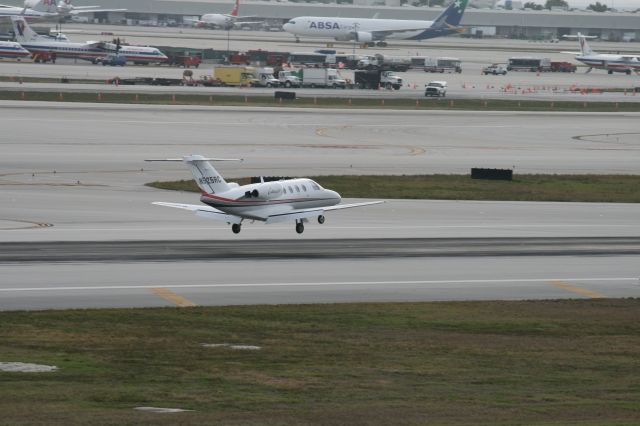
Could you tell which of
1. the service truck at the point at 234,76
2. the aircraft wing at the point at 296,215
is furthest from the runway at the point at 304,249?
the service truck at the point at 234,76

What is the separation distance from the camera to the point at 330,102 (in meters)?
136

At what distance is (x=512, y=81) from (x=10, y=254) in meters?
147

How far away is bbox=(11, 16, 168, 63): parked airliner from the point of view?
178 metres

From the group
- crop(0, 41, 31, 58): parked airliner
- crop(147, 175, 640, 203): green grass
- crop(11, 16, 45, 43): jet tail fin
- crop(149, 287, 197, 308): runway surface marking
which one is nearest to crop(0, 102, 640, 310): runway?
crop(149, 287, 197, 308): runway surface marking

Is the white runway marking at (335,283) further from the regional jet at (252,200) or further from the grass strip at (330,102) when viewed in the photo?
the grass strip at (330,102)

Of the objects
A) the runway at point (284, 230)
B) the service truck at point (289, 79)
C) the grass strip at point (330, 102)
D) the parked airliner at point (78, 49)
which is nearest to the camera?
the runway at point (284, 230)

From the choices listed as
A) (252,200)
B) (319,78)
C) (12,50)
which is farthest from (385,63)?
(252,200)

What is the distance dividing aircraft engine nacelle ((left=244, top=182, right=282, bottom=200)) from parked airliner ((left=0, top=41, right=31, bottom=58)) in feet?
434

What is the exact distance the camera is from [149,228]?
182ft

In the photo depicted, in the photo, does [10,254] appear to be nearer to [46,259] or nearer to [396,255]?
[46,259]

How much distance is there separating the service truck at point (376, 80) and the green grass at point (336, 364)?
391 feet

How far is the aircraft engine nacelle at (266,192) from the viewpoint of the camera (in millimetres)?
51094

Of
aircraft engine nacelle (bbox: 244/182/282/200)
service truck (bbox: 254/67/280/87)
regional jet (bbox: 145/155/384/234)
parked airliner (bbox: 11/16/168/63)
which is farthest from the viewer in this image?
parked airliner (bbox: 11/16/168/63)

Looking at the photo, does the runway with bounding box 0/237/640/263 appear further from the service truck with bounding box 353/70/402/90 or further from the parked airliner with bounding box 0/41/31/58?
the parked airliner with bounding box 0/41/31/58
